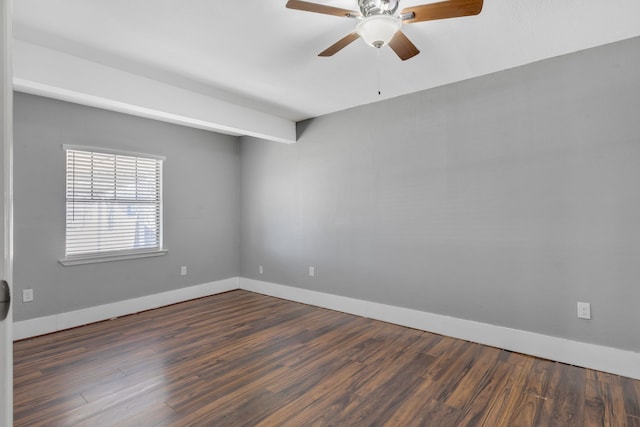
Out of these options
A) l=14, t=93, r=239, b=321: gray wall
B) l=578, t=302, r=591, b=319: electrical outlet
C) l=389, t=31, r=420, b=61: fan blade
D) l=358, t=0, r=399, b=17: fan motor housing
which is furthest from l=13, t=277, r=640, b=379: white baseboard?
l=358, t=0, r=399, b=17: fan motor housing

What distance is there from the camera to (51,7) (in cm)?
201

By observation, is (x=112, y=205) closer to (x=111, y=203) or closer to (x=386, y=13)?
(x=111, y=203)

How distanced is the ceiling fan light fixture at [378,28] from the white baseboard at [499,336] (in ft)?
8.66

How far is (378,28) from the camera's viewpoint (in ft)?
6.03

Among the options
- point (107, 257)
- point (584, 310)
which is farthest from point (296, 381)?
point (107, 257)

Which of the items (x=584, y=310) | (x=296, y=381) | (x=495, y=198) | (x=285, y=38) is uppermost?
(x=285, y=38)

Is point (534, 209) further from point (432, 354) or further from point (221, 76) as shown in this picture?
point (221, 76)

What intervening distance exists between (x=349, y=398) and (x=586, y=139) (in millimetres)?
2704

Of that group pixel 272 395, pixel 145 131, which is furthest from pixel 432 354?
pixel 145 131

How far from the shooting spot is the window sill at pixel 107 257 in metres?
3.54

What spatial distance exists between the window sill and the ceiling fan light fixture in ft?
12.1

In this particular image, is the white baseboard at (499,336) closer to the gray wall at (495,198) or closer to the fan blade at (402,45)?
the gray wall at (495,198)

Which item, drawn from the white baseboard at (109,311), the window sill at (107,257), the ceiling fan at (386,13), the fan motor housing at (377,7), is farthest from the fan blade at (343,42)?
the white baseboard at (109,311)

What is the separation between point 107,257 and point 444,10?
13.5 ft
